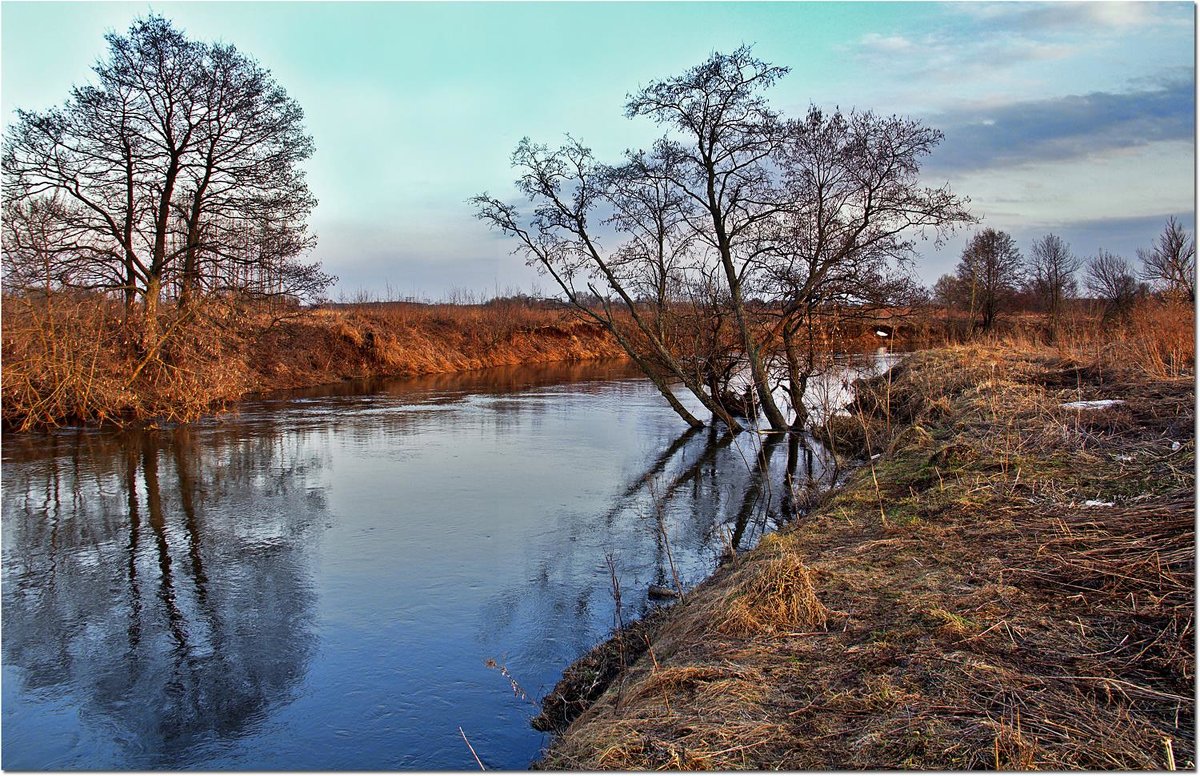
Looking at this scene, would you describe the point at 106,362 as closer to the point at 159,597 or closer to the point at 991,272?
the point at 159,597

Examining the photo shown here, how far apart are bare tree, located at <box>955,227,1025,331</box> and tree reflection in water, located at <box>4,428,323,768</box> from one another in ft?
147

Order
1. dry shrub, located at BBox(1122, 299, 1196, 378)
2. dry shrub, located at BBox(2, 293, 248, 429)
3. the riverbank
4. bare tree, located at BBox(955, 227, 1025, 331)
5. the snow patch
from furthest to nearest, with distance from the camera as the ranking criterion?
bare tree, located at BBox(955, 227, 1025, 331)
dry shrub, located at BBox(2, 293, 248, 429)
dry shrub, located at BBox(1122, 299, 1196, 378)
the snow patch
the riverbank

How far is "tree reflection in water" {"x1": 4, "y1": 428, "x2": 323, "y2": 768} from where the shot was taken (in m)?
5.34

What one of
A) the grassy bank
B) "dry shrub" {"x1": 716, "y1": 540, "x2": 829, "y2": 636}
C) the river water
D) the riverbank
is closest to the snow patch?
the riverbank

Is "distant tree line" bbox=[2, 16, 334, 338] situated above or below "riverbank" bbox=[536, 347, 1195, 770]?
above

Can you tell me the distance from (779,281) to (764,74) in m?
4.34

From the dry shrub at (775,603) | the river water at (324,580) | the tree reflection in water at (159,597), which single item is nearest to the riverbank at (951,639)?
the dry shrub at (775,603)

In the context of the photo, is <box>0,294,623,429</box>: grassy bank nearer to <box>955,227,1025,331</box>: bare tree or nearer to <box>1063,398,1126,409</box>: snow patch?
<box>1063,398,1126,409</box>: snow patch

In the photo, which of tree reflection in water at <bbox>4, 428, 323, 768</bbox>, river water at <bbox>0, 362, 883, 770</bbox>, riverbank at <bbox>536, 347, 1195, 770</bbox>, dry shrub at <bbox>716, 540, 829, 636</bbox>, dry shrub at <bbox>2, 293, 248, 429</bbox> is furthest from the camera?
dry shrub at <bbox>2, 293, 248, 429</bbox>

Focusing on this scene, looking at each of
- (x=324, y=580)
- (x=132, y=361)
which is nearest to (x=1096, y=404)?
(x=324, y=580)

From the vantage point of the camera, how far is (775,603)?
4.98m

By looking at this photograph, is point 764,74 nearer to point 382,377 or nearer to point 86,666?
point 86,666

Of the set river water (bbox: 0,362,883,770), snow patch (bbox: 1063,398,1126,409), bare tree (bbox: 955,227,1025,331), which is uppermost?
bare tree (bbox: 955,227,1025,331)

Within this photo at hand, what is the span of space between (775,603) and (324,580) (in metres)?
4.79
